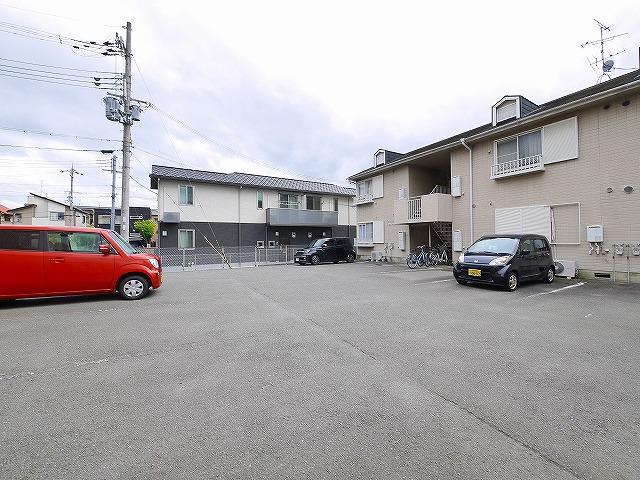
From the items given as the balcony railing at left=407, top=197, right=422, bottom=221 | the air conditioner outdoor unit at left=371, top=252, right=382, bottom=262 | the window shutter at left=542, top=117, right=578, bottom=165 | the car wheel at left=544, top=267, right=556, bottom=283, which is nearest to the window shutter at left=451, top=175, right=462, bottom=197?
the balcony railing at left=407, top=197, right=422, bottom=221

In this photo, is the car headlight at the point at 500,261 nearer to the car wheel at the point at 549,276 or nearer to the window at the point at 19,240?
the car wheel at the point at 549,276

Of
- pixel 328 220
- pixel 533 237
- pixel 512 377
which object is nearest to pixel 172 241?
pixel 328 220

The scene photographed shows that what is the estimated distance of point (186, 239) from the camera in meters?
21.0

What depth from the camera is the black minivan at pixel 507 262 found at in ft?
27.0

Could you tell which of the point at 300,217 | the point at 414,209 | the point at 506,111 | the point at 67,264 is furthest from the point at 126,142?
the point at 506,111

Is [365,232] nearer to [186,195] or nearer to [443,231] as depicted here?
[443,231]

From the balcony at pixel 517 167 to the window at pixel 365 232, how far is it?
8466mm

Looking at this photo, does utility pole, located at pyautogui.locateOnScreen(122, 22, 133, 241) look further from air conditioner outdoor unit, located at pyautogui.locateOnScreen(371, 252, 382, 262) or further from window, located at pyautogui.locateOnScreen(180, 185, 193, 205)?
air conditioner outdoor unit, located at pyautogui.locateOnScreen(371, 252, 382, 262)

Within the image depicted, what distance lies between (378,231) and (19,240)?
634 inches

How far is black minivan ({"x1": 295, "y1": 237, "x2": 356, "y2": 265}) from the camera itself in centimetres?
1820

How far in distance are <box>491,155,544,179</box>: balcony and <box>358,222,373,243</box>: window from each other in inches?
333

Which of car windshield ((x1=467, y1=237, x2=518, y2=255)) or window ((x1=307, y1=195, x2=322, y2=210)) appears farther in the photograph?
window ((x1=307, y1=195, x2=322, y2=210))

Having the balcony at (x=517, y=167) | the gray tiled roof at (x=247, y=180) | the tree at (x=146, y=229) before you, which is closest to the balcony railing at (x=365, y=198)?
the gray tiled roof at (x=247, y=180)

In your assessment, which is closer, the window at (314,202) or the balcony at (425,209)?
the balcony at (425,209)
